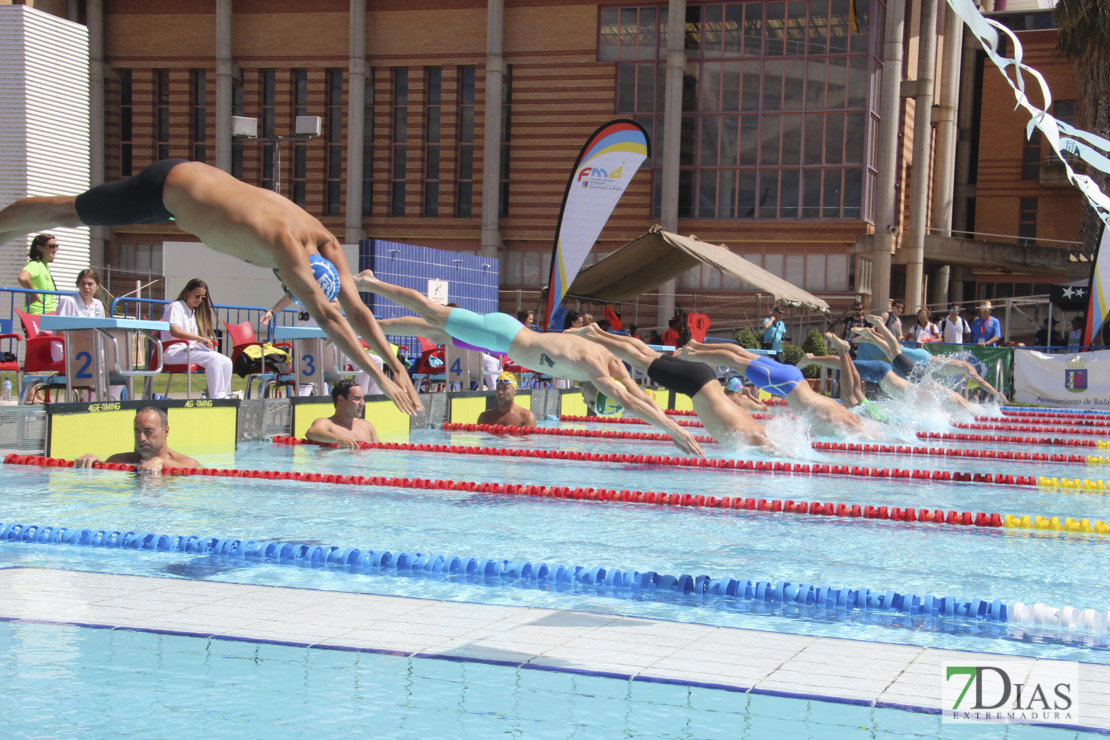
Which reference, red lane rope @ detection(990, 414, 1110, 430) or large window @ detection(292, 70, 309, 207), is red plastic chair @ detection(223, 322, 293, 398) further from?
large window @ detection(292, 70, 309, 207)

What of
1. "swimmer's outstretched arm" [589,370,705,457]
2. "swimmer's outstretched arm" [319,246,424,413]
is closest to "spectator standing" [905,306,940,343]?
"swimmer's outstretched arm" [589,370,705,457]

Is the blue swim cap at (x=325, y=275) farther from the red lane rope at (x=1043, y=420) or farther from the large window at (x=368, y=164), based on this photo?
the large window at (x=368, y=164)

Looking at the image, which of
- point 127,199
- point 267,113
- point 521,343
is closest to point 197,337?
point 521,343

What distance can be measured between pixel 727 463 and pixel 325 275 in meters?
5.13

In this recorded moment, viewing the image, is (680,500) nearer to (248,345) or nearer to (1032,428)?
(248,345)

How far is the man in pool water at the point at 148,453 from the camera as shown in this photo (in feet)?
23.2

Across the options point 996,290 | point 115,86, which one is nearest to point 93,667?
point 115,86

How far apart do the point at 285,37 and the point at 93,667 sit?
3147cm

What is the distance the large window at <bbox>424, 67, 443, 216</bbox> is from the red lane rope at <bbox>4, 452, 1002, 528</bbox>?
986 inches

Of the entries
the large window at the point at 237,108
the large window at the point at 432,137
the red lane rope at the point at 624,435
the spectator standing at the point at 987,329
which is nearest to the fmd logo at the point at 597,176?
the red lane rope at the point at 624,435

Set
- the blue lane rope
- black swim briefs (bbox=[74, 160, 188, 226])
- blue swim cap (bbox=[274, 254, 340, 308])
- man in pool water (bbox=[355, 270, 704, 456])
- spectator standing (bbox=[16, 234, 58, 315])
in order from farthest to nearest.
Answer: spectator standing (bbox=[16, 234, 58, 315]) < man in pool water (bbox=[355, 270, 704, 456]) < black swim briefs (bbox=[74, 160, 188, 226]) < blue swim cap (bbox=[274, 254, 340, 308]) < the blue lane rope

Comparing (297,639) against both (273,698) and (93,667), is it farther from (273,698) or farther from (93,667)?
(93,667)

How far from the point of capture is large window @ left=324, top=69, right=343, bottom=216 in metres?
32.0

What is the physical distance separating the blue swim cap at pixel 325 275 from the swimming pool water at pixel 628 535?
128 centimetres
